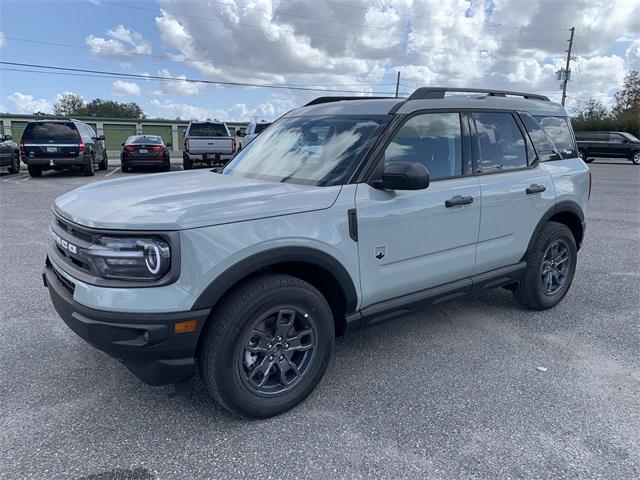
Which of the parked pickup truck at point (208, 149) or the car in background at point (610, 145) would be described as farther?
the car in background at point (610, 145)

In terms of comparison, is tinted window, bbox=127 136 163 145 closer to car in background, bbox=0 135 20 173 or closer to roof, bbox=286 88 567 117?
car in background, bbox=0 135 20 173

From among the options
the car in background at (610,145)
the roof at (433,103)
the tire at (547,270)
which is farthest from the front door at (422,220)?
the car in background at (610,145)

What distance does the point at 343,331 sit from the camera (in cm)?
317

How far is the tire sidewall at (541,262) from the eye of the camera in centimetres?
437

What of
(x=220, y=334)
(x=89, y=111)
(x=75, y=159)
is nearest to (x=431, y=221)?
(x=220, y=334)

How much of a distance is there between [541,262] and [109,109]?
3622 inches

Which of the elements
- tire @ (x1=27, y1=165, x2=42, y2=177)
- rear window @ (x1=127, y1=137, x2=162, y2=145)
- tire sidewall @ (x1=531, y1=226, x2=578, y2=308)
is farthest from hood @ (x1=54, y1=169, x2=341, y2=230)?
rear window @ (x1=127, y1=137, x2=162, y2=145)

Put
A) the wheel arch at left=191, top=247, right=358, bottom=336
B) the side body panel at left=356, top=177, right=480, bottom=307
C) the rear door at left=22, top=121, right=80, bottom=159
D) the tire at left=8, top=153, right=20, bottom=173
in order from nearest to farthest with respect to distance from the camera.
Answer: the wheel arch at left=191, top=247, right=358, bottom=336, the side body panel at left=356, top=177, right=480, bottom=307, the rear door at left=22, top=121, right=80, bottom=159, the tire at left=8, top=153, right=20, bottom=173

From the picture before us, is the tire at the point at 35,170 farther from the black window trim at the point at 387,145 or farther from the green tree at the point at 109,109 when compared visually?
the green tree at the point at 109,109

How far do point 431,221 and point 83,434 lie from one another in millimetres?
2487

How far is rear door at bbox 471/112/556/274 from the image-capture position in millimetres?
3828

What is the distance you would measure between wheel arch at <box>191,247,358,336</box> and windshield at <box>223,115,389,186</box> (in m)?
0.53

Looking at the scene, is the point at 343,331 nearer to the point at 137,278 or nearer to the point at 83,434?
the point at 137,278

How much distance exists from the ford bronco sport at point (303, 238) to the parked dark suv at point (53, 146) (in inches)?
543
